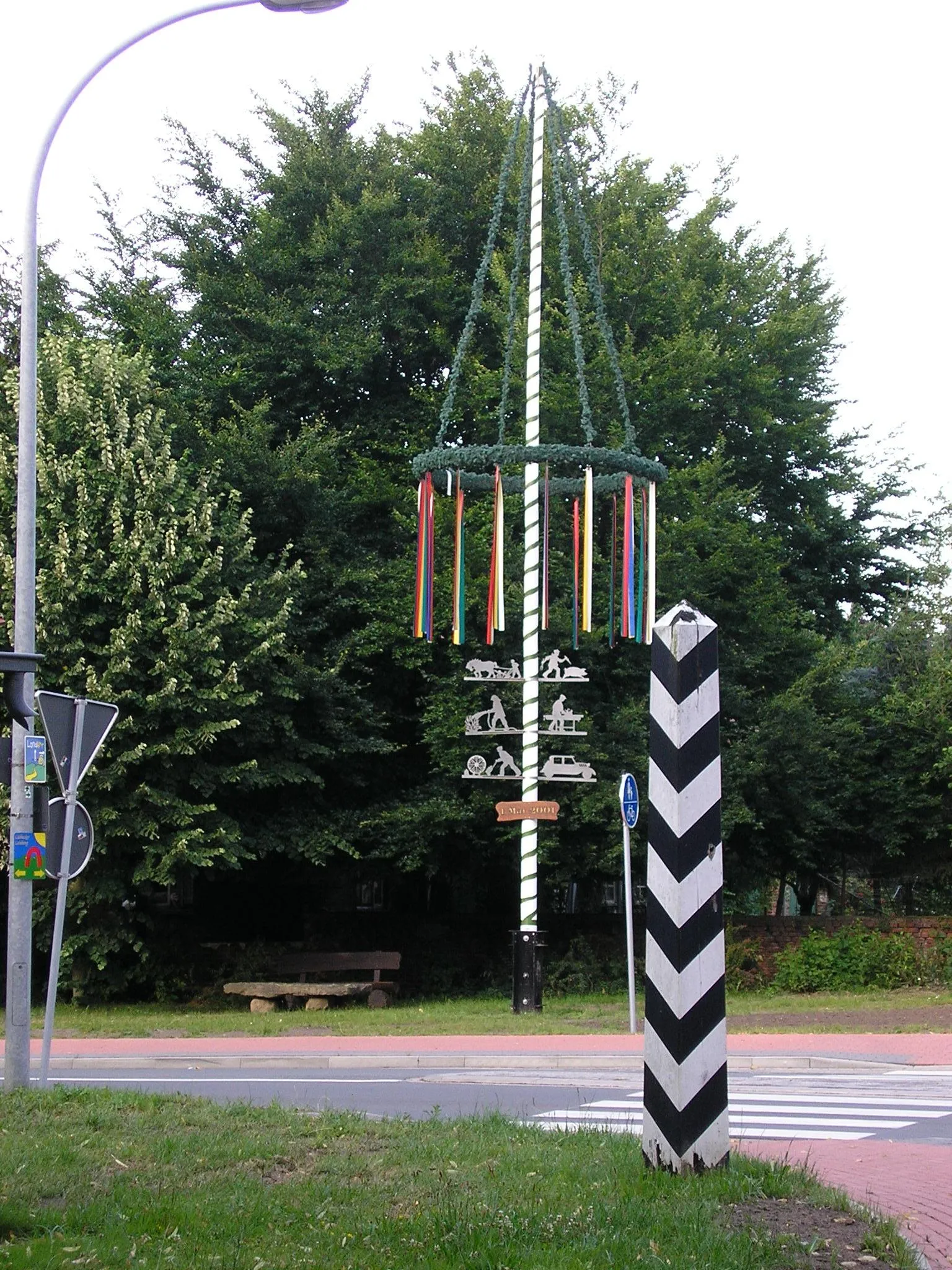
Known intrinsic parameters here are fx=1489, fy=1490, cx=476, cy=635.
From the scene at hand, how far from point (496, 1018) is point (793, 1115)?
9.63m

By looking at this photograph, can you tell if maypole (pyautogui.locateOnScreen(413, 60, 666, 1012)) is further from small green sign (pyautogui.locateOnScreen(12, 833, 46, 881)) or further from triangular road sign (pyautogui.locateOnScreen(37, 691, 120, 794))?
small green sign (pyautogui.locateOnScreen(12, 833, 46, 881))

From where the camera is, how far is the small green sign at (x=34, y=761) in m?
10.7

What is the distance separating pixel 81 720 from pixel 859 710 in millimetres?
21495

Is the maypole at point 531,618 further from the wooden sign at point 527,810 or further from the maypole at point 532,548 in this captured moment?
the wooden sign at point 527,810

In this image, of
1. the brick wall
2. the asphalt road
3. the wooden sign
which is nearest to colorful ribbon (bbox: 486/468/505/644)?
the wooden sign

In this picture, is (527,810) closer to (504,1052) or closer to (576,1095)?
(504,1052)

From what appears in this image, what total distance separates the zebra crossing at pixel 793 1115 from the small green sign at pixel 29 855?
12.9 ft

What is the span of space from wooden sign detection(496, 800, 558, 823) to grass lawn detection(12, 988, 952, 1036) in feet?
8.69

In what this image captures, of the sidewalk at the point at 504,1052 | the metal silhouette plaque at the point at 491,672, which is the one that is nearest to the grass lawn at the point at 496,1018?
the sidewalk at the point at 504,1052

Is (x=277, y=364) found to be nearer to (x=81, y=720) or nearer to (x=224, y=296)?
(x=224, y=296)

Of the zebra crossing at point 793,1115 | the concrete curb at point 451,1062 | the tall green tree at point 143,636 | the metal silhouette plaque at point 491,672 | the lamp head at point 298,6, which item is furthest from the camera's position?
the tall green tree at point 143,636

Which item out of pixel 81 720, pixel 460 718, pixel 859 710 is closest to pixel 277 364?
pixel 460 718

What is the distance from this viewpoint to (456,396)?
30344 millimetres

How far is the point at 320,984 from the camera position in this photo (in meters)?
24.7
